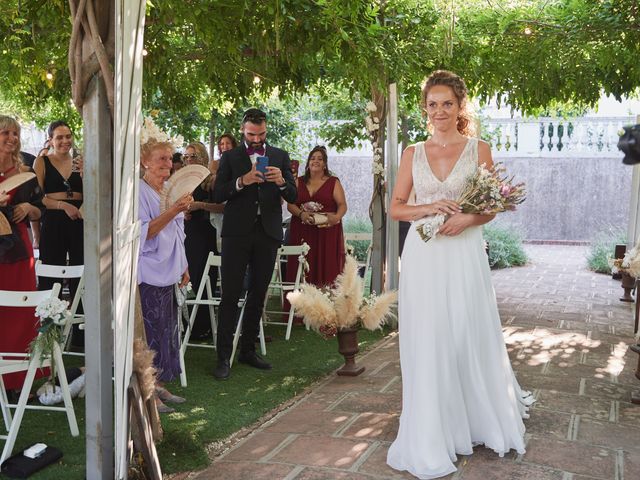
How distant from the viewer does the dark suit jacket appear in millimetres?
6086

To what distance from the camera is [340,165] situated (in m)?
17.3

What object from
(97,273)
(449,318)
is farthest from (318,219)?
(97,273)

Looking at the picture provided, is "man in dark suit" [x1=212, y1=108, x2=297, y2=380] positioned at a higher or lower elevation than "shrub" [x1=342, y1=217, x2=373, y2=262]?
higher

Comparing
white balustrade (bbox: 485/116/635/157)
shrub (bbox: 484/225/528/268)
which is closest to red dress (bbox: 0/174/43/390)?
shrub (bbox: 484/225/528/268)

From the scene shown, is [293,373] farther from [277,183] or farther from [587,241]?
[587,241]

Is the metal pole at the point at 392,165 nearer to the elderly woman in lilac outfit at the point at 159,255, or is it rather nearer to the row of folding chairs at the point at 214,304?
the row of folding chairs at the point at 214,304

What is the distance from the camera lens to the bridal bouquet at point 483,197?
422 centimetres

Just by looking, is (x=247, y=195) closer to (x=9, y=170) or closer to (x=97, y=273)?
(x=9, y=170)

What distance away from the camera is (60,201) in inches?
268

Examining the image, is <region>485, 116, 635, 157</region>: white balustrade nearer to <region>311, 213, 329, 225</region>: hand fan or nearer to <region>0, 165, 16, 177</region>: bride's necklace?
<region>311, 213, 329, 225</region>: hand fan

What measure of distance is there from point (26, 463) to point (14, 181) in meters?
2.10

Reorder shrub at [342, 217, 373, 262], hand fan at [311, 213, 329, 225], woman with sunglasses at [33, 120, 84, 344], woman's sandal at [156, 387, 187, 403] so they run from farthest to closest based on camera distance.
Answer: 1. shrub at [342, 217, 373, 262]
2. hand fan at [311, 213, 329, 225]
3. woman with sunglasses at [33, 120, 84, 344]
4. woman's sandal at [156, 387, 187, 403]

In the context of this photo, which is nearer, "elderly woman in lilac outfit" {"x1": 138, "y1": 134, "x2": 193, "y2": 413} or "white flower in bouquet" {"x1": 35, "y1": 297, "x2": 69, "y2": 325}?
"white flower in bouquet" {"x1": 35, "y1": 297, "x2": 69, "y2": 325}

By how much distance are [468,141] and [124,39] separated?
6.98 ft
